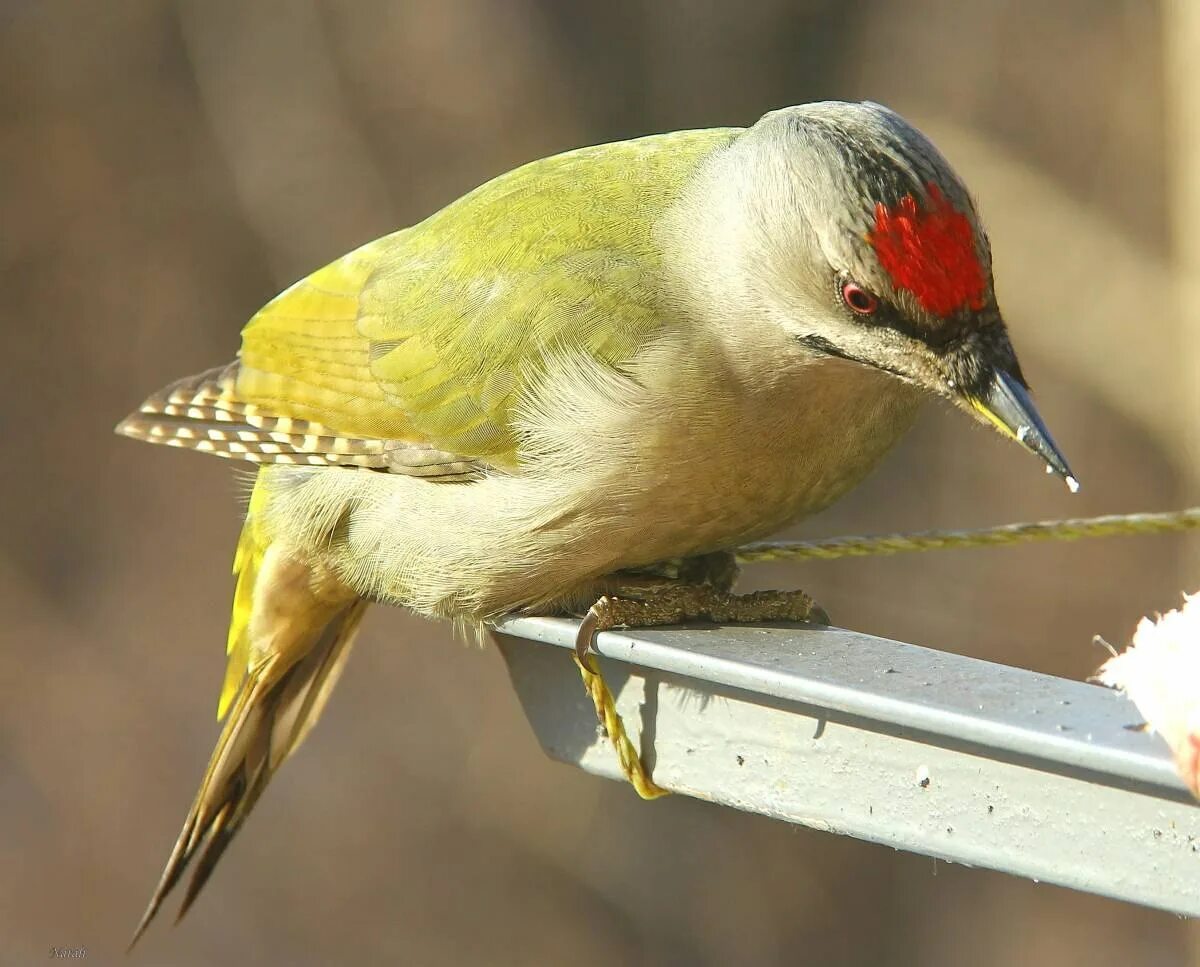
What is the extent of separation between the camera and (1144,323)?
26.5 feet

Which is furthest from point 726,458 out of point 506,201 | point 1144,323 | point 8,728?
point 8,728

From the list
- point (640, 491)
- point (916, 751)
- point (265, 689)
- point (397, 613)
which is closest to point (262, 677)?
point (265, 689)

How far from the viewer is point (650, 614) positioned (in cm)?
312

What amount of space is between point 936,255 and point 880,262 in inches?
4.4

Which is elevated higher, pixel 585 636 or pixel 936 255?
pixel 936 255

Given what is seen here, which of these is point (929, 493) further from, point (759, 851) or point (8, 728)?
point (8, 728)

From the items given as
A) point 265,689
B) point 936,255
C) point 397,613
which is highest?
point 936,255

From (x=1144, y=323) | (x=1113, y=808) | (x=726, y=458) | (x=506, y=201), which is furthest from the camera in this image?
(x=1144, y=323)

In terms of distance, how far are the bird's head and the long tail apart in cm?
128

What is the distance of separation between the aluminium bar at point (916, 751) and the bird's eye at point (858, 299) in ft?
1.89

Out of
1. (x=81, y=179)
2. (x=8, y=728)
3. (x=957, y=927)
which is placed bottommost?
(x=957, y=927)

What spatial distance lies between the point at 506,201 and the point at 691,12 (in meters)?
5.78

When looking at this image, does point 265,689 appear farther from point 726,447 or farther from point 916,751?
point 916,751

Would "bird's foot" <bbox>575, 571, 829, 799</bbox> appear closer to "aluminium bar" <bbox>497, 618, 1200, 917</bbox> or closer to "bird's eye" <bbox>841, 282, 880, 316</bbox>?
"aluminium bar" <bbox>497, 618, 1200, 917</bbox>
